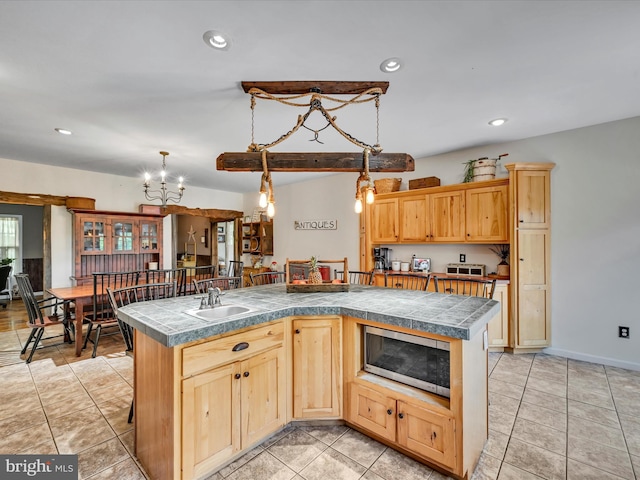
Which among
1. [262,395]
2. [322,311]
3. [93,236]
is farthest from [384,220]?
[93,236]

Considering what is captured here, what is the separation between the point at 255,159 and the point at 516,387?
3091 millimetres

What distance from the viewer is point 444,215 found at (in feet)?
13.3

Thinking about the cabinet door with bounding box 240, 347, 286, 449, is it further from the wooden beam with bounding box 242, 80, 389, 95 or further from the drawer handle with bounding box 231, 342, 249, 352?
the wooden beam with bounding box 242, 80, 389, 95

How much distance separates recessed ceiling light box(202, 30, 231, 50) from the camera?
1767 mm

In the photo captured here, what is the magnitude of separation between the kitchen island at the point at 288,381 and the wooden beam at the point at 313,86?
1689 mm

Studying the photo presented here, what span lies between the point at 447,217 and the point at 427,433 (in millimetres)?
2959

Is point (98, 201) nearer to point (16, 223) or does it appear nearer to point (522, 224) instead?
point (16, 223)

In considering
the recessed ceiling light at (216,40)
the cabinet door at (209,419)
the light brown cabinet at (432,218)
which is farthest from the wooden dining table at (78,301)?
the light brown cabinet at (432,218)

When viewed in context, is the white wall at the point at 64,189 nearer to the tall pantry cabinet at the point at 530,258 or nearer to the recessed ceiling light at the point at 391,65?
the recessed ceiling light at the point at 391,65

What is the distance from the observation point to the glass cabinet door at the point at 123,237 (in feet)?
16.6

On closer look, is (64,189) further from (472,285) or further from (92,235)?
(472,285)

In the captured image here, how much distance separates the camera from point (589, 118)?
3.10m

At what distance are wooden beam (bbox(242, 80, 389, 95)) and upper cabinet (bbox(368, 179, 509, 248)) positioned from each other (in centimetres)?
214

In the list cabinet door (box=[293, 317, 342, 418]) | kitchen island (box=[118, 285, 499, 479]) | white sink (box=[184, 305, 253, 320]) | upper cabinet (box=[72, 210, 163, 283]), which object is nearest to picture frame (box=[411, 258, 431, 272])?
kitchen island (box=[118, 285, 499, 479])
